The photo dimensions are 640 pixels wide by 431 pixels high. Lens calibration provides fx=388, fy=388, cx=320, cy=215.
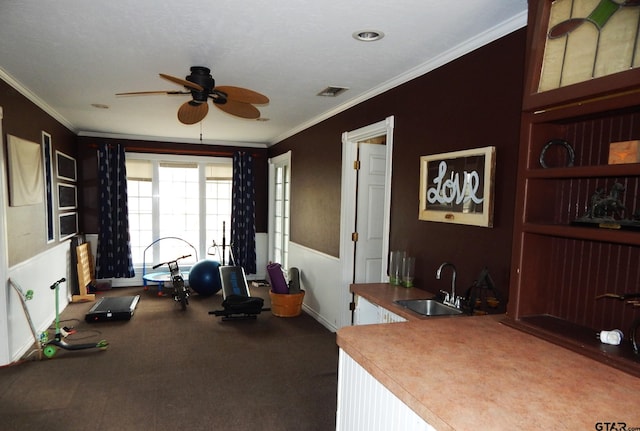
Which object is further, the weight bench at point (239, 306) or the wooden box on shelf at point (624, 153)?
the weight bench at point (239, 306)

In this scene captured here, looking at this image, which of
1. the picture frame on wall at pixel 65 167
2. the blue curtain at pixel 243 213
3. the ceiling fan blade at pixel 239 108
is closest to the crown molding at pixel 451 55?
the ceiling fan blade at pixel 239 108

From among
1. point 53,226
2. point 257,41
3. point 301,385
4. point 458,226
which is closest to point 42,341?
point 53,226

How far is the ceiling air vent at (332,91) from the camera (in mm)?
3693

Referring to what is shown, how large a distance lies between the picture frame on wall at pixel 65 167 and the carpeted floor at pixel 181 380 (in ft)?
6.73

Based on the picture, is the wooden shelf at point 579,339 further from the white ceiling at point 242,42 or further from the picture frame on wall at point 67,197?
the picture frame on wall at point 67,197

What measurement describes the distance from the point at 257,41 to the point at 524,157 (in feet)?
5.94

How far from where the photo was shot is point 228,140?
7.18 m

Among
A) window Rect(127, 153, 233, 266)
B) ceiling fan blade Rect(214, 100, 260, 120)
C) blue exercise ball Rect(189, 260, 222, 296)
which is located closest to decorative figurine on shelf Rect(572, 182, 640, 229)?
ceiling fan blade Rect(214, 100, 260, 120)

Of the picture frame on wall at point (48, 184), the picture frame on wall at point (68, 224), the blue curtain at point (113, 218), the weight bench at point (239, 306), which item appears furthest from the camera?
the blue curtain at point (113, 218)

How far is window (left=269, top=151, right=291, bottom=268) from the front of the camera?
Result: 6859 mm

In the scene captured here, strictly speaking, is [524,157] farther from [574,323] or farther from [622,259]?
[574,323]

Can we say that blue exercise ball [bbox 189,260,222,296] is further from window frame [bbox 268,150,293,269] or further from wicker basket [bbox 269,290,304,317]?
wicker basket [bbox 269,290,304,317]

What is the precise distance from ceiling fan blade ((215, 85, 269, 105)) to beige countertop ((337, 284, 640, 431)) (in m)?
1.79

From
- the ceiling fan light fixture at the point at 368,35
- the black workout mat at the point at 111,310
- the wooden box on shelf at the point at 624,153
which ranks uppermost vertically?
the ceiling fan light fixture at the point at 368,35
